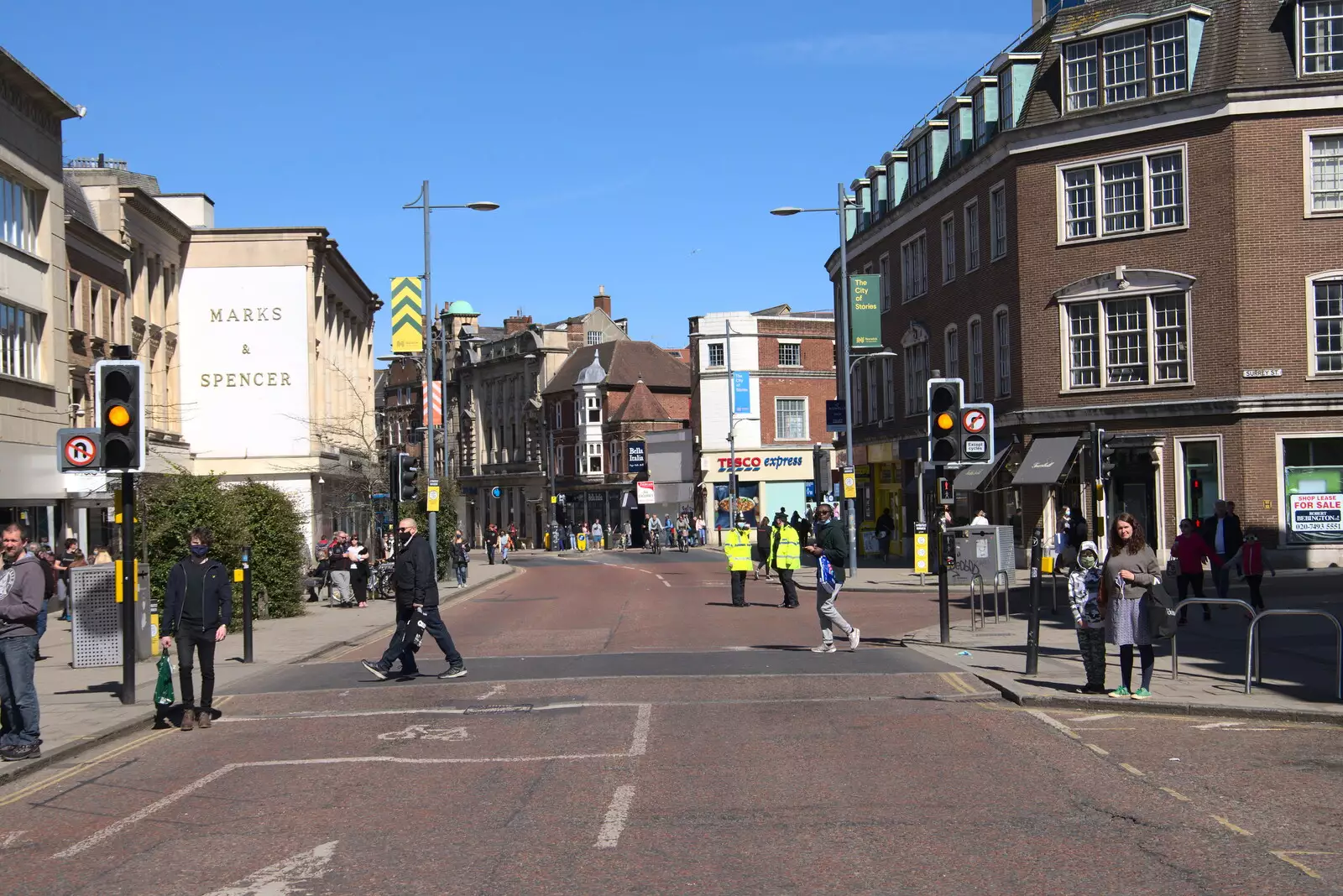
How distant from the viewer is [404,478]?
31.0 metres

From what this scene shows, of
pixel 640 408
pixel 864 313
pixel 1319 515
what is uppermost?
pixel 864 313

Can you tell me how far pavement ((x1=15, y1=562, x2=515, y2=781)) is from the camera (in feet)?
40.4

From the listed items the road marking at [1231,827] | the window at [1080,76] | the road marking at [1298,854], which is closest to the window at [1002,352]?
the window at [1080,76]

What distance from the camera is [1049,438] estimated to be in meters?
36.1

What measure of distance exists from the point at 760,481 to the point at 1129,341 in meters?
42.3

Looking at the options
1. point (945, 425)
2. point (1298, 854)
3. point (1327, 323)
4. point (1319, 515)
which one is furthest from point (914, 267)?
point (1298, 854)

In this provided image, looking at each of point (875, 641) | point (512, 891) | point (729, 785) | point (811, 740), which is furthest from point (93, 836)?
point (875, 641)

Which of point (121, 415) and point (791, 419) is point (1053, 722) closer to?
point (121, 415)

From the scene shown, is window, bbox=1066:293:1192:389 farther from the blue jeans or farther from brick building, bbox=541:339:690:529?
brick building, bbox=541:339:690:529

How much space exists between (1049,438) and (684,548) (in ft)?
114

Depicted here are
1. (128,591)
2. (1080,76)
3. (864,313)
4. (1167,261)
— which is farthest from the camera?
(864,313)

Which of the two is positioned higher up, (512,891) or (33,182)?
(33,182)

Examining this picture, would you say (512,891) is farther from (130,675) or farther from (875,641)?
(875,641)

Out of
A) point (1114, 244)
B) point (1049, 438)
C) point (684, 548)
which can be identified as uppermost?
point (1114, 244)
